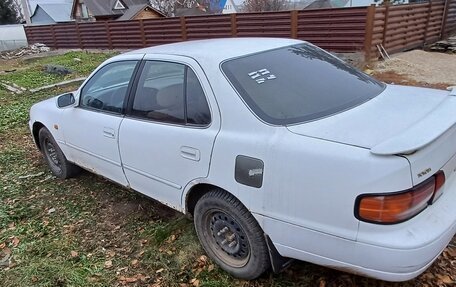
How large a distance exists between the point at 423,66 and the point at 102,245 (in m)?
9.79

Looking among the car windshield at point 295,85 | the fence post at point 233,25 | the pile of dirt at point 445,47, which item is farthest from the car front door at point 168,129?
the pile of dirt at point 445,47

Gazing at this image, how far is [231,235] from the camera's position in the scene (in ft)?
8.40

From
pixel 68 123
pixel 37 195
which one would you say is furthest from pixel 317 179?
A: pixel 37 195

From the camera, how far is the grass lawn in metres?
2.61

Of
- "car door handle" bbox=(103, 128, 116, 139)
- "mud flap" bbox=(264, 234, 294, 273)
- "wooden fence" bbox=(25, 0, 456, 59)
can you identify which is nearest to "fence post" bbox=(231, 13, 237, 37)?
"wooden fence" bbox=(25, 0, 456, 59)

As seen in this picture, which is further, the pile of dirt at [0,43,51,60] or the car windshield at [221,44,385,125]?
the pile of dirt at [0,43,51,60]

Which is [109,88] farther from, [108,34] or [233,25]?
[108,34]

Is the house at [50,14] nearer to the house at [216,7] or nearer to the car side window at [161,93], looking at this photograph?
the house at [216,7]

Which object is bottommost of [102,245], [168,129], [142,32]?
[102,245]

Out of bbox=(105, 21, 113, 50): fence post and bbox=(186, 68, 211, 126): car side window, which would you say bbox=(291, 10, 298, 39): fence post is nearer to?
bbox=(186, 68, 211, 126): car side window

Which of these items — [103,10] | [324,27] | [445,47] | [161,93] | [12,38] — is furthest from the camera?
[103,10]

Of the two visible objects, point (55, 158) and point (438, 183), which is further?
point (55, 158)

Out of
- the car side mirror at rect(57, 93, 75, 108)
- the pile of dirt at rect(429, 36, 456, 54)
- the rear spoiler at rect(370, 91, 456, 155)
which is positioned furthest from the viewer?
the pile of dirt at rect(429, 36, 456, 54)

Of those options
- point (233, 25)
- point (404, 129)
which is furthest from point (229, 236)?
point (233, 25)
